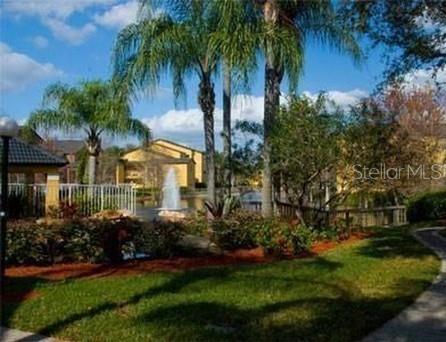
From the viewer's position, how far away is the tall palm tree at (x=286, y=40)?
1595 centimetres

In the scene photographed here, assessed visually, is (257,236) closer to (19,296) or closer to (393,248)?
(393,248)

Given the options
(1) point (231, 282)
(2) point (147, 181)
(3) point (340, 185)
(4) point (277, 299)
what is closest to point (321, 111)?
(3) point (340, 185)

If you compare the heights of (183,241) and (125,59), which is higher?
(125,59)

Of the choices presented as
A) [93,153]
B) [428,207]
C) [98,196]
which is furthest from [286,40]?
[93,153]

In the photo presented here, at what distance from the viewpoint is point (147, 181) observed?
67562 millimetres

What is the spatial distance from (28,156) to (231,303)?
18.4 metres

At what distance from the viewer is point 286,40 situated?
625 inches

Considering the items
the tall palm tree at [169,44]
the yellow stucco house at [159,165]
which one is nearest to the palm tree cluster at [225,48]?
the tall palm tree at [169,44]

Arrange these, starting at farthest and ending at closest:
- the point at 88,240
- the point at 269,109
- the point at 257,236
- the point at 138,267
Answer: the point at 269,109
the point at 257,236
the point at 88,240
the point at 138,267

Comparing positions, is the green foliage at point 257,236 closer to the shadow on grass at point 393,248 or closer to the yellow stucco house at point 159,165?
the shadow on grass at point 393,248

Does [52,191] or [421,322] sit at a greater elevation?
[52,191]

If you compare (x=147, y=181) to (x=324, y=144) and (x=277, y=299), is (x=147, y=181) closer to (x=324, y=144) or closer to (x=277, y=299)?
(x=324, y=144)

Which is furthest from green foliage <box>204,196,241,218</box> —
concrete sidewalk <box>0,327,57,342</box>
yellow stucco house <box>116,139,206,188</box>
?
yellow stucco house <box>116,139,206,188</box>

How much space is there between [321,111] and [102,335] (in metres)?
11.1
